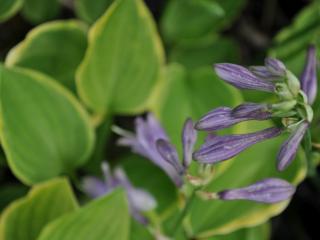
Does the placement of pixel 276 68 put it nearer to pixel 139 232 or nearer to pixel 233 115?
pixel 233 115

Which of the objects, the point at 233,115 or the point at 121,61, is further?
the point at 121,61

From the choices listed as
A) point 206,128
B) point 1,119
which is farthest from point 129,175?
point 206,128

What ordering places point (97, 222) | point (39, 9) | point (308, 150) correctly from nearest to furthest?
point (308, 150), point (97, 222), point (39, 9)

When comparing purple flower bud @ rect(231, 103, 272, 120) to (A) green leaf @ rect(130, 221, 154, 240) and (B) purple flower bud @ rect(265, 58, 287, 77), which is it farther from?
(A) green leaf @ rect(130, 221, 154, 240)

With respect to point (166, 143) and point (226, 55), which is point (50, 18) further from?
point (166, 143)

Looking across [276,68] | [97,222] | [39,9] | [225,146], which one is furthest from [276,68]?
[39,9]

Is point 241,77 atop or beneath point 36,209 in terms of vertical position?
atop

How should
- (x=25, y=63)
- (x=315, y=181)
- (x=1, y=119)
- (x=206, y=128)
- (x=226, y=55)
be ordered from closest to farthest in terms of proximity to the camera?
(x=206, y=128) < (x=1, y=119) < (x=25, y=63) < (x=315, y=181) < (x=226, y=55)
